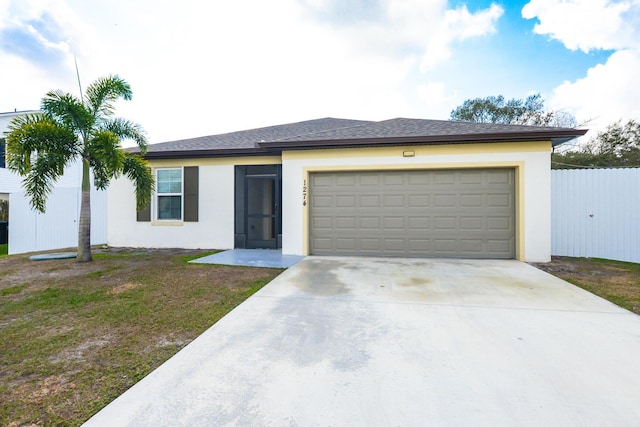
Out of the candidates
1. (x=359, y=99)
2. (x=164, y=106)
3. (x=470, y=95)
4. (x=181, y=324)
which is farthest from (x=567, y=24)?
(x=164, y=106)

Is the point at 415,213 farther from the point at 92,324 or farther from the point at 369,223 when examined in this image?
the point at 92,324

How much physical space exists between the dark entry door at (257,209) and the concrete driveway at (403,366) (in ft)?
15.4

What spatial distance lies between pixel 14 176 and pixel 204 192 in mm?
13693

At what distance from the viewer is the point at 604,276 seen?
5570mm

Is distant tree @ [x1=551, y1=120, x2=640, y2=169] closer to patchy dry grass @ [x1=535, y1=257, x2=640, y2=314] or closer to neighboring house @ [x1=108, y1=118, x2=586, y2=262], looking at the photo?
patchy dry grass @ [x1=535, y1=257, x2=640, y2=314]

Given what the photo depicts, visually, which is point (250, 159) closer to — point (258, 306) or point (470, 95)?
point (258, 306)

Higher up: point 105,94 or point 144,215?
point 105,94

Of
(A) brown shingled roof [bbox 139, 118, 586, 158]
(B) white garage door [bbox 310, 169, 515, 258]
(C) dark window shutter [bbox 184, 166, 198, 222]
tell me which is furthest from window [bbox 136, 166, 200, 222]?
(B) white garage door [bbox 310, 169, 515, 258]

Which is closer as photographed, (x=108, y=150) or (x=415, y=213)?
(x=108, y=150)

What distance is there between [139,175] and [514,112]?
2366 cm

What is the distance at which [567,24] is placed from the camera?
10.5 meters

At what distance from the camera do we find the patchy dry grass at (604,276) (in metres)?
4.27

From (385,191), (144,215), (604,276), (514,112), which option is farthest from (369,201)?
(514,112)

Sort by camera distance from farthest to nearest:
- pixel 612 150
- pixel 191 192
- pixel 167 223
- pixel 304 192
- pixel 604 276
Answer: pixel 612 150, pixel 167 223, pixel 191 192, pixel 304 192, pixel 604 276
